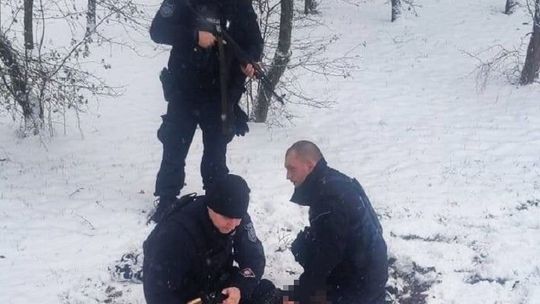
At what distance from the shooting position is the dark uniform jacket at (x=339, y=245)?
372 cm

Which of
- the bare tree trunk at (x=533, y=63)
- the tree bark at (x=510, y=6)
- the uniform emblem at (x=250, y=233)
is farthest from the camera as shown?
the tree bark at (x=510, y=6)

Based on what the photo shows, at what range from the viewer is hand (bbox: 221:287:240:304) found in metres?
3.53

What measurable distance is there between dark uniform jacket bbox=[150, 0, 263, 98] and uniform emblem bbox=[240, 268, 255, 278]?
68.2 inches

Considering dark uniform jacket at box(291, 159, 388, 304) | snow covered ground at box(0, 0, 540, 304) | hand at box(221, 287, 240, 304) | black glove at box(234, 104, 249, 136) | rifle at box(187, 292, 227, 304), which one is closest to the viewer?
rifle at box(187, 292, 227, 304)

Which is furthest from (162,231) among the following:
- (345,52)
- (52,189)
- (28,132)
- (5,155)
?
(345,52)

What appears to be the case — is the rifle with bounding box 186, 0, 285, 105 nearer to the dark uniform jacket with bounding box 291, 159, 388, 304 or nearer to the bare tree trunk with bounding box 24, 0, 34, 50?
the dark uniform jacket with bounding box 291, 159, 388, 304

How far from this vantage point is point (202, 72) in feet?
16.1

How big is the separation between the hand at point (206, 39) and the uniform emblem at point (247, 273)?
1.93m

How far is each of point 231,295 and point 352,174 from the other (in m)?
3.84

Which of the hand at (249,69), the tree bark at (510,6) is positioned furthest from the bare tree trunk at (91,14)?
the tree bark at (510,6)

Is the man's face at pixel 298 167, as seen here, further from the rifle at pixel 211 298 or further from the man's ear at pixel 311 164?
the rifle at pixel 211 298

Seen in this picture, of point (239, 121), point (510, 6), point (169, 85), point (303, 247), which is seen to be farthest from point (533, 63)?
point (303, 247)

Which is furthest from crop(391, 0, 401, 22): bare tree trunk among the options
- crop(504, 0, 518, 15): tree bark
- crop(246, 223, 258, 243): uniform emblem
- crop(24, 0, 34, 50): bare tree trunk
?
crop(246, 223, 258, 243): uniform emblem

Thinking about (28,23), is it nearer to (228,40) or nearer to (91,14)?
(91,14)
